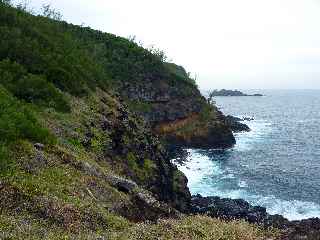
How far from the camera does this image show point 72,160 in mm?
23812

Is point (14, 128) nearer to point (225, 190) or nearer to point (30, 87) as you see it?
point (30, 87)

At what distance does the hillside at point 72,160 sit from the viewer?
690 inches

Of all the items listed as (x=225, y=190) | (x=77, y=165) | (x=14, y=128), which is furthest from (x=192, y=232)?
(x=225, y=190)

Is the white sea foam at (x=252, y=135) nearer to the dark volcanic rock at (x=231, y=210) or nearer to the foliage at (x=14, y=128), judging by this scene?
the dark volcanic rock at (x=231, y=210)

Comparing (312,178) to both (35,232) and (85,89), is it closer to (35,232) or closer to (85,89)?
(85,89)

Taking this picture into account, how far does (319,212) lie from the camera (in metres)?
47.1

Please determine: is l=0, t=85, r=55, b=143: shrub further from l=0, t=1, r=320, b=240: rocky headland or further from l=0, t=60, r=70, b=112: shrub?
l=0, t=60, r=70, b=112: shrub

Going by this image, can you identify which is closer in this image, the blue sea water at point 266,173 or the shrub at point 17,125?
the shrub at point 17,125

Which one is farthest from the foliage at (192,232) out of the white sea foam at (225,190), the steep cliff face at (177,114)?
the steep cliff face at (177,114)

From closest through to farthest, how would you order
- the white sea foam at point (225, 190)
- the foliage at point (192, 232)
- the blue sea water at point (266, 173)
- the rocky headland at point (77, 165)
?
the rocky headland at point (77, 165) → the foliage at point (192, 232) → the white sea foam at point (225, 190) → the blue sea water at point (266, 173)

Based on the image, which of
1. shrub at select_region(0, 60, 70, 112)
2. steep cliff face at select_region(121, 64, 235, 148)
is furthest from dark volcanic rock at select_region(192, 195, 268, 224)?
steep cliff face at select_region(121, 64, 235, 148)

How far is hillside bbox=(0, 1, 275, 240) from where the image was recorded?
17516 millimetres

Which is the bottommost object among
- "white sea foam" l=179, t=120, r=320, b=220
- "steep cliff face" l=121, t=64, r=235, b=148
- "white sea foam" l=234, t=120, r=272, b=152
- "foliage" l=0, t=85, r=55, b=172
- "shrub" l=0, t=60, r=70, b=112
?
"white sea foam" l=179, t=120, r=320, b=220

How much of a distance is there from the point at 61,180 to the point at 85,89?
59.2ft
